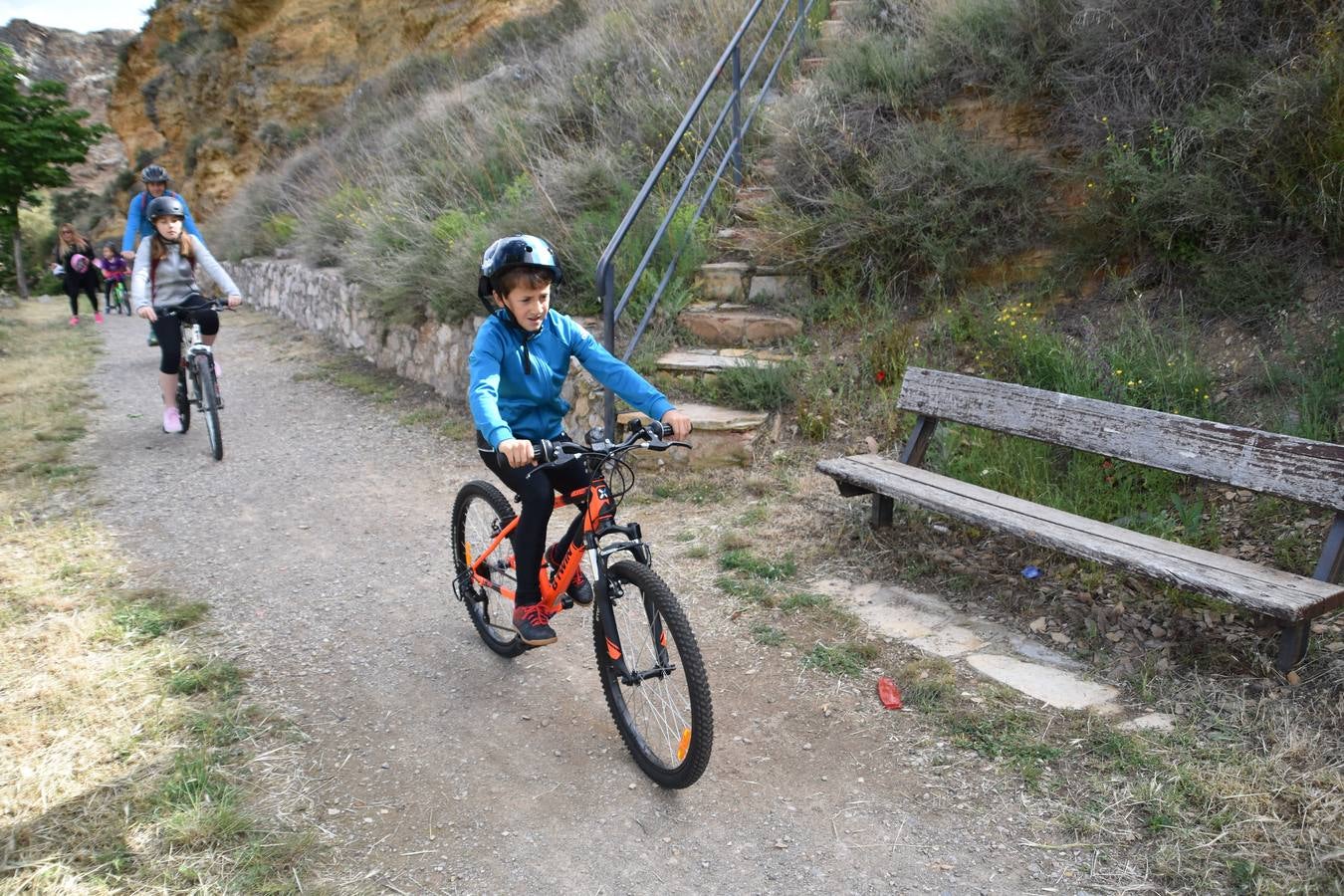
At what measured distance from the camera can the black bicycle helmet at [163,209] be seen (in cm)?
693

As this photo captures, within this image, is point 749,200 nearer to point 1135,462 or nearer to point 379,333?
point 379,333

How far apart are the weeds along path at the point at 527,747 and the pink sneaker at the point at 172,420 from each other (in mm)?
1698

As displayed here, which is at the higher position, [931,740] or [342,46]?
[342,46]

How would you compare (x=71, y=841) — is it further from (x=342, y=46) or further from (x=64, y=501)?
(x=342, y=46)

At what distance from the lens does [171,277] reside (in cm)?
719

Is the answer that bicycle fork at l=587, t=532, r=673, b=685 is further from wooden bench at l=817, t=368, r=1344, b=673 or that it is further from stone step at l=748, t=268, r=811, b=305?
stone step at l=748, t=268, r=811, b=305

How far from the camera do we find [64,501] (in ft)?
20.9

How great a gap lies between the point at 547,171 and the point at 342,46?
15.5 m

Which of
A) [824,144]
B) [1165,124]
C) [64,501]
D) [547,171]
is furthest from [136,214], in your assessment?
[1165,124]

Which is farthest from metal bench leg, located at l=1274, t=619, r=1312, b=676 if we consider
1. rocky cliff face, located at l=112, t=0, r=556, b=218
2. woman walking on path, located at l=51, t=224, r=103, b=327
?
rocky cliff face, located at l=112, t=0, r=556, b=218

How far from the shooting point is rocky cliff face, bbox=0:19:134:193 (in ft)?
171

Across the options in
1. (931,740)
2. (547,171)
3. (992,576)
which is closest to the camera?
(931,740)

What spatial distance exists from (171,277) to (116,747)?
4.77 meters

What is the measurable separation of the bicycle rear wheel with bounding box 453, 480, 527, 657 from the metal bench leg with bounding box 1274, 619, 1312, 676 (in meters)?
2.92
